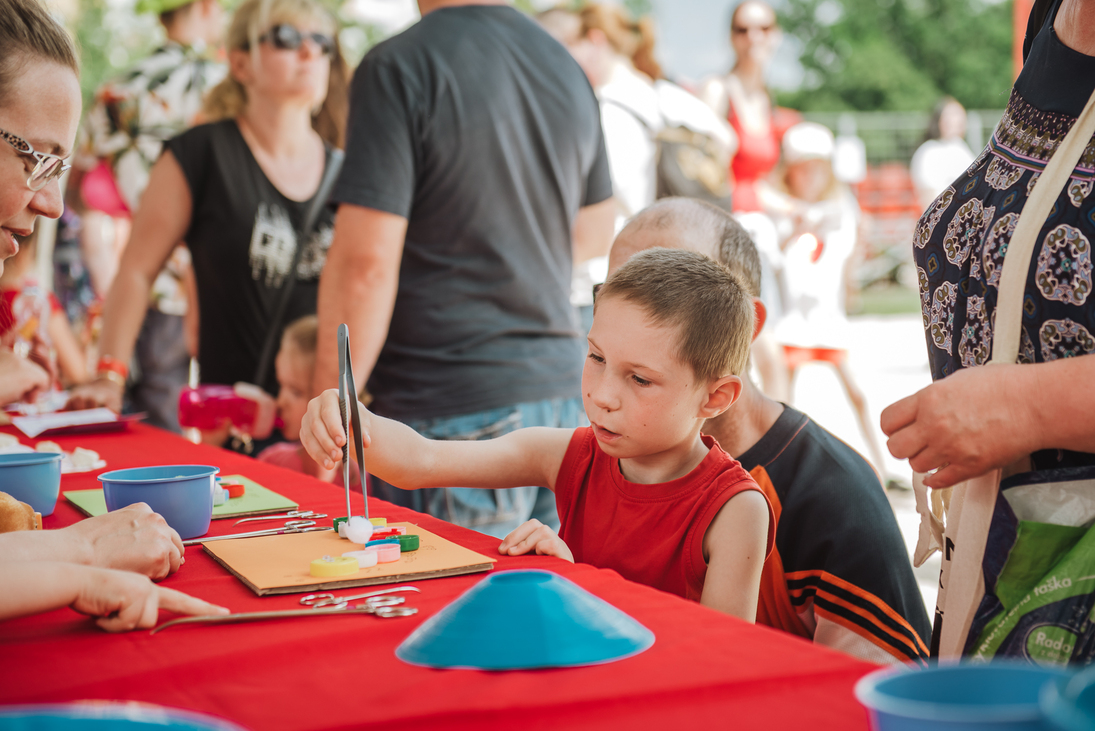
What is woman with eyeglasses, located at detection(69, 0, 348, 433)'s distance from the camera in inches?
116

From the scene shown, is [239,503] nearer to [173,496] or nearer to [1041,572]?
[173,496]

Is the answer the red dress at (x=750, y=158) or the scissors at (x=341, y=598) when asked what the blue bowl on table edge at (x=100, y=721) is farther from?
the red dress at (x=750, y=158)

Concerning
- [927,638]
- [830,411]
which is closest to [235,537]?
[927,638]

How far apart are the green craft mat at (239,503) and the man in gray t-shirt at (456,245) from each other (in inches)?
24.1

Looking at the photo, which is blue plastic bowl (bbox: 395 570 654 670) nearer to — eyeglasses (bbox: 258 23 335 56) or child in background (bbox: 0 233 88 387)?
child in background (bbox: 0 233 88 387)

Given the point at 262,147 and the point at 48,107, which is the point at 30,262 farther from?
the point at 48,107

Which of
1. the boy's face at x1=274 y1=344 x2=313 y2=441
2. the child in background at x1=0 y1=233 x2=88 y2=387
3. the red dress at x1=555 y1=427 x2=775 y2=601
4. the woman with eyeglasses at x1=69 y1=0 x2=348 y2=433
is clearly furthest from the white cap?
the red dress at x1=555 y1=427 x2=775 y2=601

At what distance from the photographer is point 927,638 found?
1540 mm

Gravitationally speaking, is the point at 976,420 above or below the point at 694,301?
below

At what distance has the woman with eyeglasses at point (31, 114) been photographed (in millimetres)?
1330

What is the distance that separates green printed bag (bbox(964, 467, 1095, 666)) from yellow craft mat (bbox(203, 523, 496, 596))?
2.01 ft

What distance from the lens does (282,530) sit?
138cm

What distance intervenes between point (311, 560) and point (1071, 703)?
2.83 ft

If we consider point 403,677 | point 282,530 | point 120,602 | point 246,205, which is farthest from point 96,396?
point 403,677
